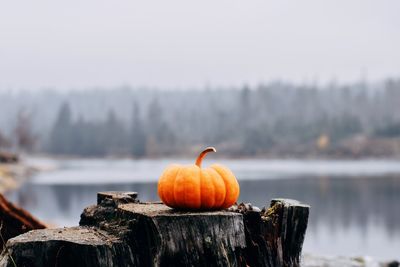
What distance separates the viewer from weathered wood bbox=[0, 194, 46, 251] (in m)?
6.15

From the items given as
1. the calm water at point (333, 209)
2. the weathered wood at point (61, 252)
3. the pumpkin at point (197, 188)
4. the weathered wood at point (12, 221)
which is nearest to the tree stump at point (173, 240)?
the weathered wood at point (61, 252)

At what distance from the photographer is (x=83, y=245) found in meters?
4.53

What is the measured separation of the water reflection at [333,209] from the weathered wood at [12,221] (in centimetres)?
996

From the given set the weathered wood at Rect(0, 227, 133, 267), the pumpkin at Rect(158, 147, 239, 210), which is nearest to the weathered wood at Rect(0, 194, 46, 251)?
the weathered wood at Rect(0, 227, 133, 267)

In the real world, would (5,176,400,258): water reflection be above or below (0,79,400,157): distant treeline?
below

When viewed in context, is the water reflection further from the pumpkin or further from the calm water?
the pumpkin

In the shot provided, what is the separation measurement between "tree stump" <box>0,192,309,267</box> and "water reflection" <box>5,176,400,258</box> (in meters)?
9.90

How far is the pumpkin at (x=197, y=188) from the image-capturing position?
4.96 metres

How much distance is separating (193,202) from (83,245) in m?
0.97

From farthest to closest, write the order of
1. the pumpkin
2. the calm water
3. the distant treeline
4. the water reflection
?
the distant treeline < the water reflection < the calm water < the pumpkin

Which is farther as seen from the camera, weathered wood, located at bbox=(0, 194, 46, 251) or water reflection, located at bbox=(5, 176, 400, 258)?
water reflection, located at bbox=(5, 176, 400, 258)

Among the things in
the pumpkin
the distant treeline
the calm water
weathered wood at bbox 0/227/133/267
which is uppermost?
the distant treeline

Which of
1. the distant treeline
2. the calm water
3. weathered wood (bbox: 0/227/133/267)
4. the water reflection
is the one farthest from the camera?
the distant treeline

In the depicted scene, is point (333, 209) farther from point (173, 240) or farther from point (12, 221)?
point (173, 240)
